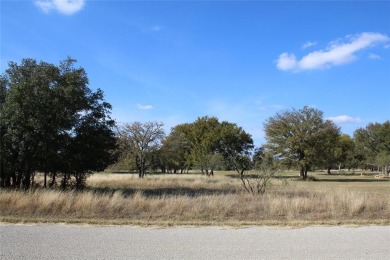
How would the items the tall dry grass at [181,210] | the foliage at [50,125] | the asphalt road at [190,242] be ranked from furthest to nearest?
the foliage at [50,125] → the tall dry grass at [181,210] → the asphalt road at [190,242]

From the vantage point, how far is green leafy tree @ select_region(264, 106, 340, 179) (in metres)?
61.5

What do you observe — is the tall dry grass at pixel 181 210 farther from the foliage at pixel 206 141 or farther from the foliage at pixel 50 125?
the foliage at pixel 206 141

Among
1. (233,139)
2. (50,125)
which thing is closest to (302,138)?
(233,139)

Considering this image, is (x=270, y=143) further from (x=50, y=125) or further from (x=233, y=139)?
(x=50, y=125)

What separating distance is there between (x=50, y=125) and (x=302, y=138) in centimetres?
4826

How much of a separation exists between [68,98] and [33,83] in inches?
72.3

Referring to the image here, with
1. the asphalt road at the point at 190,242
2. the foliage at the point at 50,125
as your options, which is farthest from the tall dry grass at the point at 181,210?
the foliage at the point at 50,125

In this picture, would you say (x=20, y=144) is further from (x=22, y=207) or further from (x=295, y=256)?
(x=295, y=256)

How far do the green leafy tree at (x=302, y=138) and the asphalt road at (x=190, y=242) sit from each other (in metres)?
52.5

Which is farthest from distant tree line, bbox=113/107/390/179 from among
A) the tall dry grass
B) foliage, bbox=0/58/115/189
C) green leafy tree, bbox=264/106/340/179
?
the tall dry grass

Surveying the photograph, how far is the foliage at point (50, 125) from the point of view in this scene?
1866 centimetres

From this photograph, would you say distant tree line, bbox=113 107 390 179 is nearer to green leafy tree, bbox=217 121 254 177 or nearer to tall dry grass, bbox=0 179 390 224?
green leafy tree, bbox=217 121 254 177

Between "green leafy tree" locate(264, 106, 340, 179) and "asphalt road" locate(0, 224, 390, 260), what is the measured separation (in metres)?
52.5

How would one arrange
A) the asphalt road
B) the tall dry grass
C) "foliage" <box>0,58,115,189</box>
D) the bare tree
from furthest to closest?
the bare tree < "foliage" <box>0,58,115,189</box> < the tall dry grass < the asphalt road
